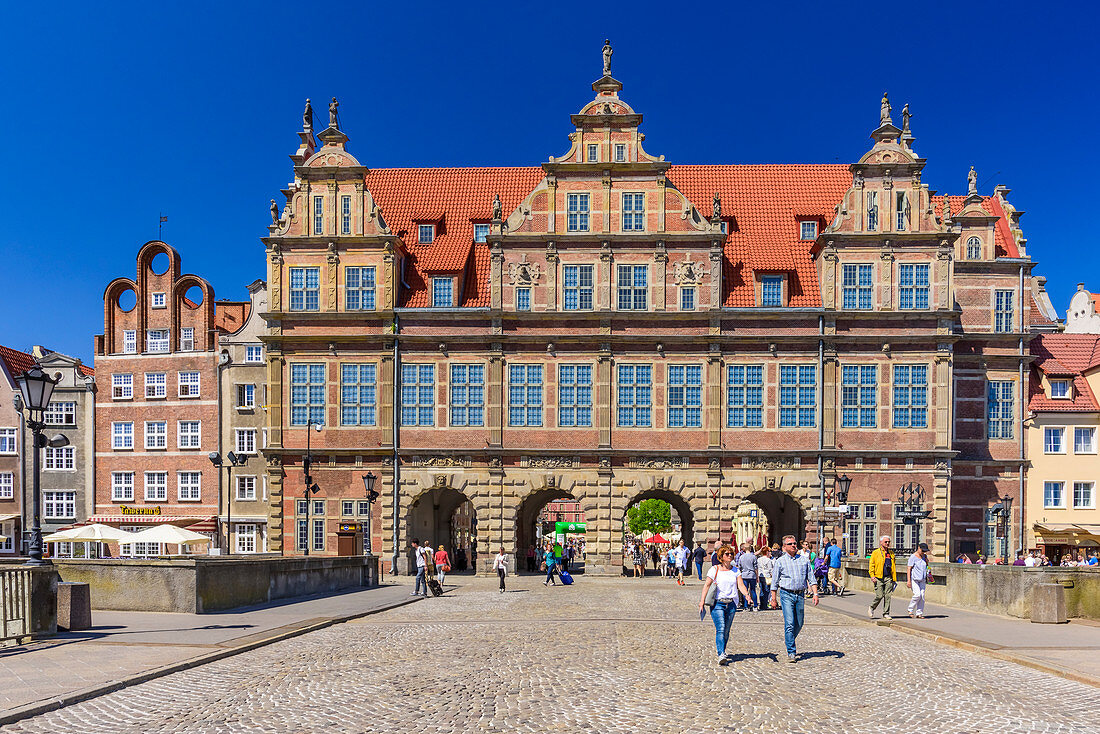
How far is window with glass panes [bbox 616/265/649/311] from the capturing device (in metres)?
42.4

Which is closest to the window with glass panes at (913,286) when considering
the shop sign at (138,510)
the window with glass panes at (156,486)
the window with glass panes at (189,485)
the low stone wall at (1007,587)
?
the low stone wall at (1007,587)

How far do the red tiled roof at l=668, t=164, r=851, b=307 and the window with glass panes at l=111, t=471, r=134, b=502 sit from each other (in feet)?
102

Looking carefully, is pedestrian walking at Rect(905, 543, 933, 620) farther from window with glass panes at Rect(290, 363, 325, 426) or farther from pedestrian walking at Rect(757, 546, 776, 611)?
window with glass panes at Rect(290, 363, 325, 426)

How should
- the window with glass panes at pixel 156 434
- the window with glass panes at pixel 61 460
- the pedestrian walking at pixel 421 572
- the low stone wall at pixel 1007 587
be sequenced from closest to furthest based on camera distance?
the low stone wall at pixel 1007 587
the pedestrian walking at pixel 421 572
the window with glass panes at pixel 156 434
the window with glass panes at pixel 61 460

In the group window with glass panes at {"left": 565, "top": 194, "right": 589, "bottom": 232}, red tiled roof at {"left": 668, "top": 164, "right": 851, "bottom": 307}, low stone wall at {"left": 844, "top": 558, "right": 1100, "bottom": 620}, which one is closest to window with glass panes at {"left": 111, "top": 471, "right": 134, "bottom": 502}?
window with glass panes at {"left": 565, "top": 194, "right": 589, "bottom": 232}

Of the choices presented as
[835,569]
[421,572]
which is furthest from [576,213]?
[835,569]

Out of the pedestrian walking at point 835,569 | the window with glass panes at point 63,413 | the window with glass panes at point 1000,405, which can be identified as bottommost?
the pedestrian walking at point 835,569

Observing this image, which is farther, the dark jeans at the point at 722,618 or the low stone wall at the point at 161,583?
the low stone wall at the point at 161,583

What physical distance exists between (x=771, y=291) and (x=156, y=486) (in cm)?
3171

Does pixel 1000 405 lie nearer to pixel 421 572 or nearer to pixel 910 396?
pixel 910 396

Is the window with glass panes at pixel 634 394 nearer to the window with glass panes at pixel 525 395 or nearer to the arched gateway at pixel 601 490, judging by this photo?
the arched gateway at pixel 601 490

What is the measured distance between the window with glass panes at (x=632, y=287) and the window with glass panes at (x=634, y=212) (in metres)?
1.68

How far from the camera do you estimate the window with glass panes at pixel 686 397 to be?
42.2 meters

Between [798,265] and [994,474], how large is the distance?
484 inches
